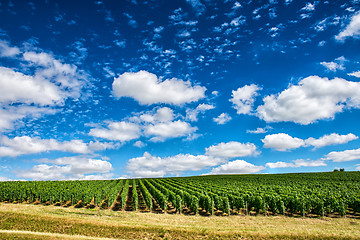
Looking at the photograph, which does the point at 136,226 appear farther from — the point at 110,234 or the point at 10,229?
the point at 10,229

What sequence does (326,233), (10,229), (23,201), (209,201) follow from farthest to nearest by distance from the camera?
(23,201) < (209,201) < (10,229) < (326,233)

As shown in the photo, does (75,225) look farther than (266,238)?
Yes

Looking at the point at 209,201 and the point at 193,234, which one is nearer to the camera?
the point at 193,234

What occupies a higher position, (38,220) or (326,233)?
(38,220)

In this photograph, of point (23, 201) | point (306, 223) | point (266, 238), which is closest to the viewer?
point (266, 238)

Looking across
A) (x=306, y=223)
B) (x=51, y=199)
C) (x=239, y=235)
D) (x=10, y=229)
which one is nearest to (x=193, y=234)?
(x=239, y=235)

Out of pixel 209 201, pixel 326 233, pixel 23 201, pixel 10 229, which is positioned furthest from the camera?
pixel 23 201

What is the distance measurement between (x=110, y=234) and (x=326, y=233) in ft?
61.2

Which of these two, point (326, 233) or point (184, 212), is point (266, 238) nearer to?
point (326, 233)

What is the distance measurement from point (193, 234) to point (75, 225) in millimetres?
11311

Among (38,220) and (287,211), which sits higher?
(38,220)

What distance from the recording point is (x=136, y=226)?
22.0m

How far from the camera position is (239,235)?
19.5m

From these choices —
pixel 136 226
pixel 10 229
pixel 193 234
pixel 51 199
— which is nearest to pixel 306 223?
pixel 193 234
